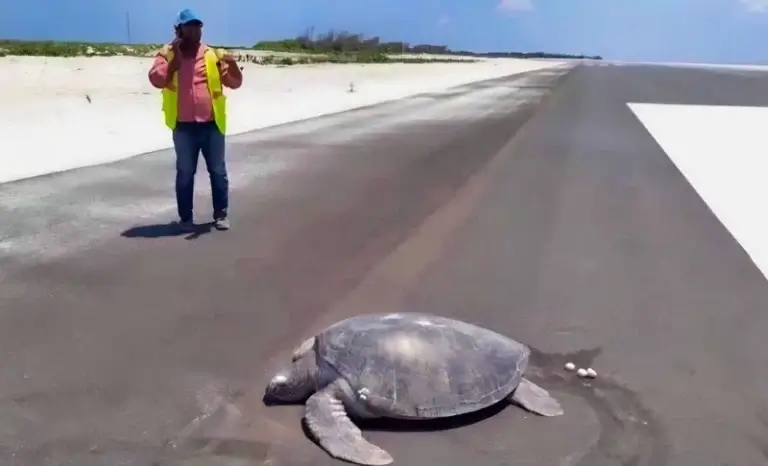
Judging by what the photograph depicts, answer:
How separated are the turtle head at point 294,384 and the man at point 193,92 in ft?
12.4

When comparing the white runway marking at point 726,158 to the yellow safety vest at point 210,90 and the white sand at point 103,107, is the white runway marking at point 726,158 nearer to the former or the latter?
the yellow safety vest at point 210,90

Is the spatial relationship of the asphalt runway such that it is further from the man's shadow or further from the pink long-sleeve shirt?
the pink long-sleeve shirt

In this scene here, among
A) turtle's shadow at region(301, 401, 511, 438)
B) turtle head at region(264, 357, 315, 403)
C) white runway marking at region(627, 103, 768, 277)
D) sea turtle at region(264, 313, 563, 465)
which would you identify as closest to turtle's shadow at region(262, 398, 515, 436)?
A: turtle's shadow at region(301, 401, 511, 438)

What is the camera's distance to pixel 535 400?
4.47 m

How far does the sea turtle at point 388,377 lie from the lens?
13.1 ft

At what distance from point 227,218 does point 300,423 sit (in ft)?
15.1

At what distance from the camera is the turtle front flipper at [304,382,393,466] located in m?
3.83

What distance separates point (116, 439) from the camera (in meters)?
4.00

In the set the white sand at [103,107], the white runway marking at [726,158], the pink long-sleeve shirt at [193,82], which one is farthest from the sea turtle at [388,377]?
Result: the white sand at [103,107]

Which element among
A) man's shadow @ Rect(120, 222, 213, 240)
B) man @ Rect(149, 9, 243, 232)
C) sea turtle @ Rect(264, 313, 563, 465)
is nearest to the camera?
sea turtle @ Rect(264, 313, 563, 465)

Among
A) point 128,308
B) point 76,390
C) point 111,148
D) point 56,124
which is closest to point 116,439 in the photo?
point 76,390

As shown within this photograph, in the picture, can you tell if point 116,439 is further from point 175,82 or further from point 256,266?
point 175,82

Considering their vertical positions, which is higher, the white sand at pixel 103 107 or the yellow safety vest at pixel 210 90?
the yellow safety vest at pixel 210 90

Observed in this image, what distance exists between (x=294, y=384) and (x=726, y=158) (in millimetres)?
12620
